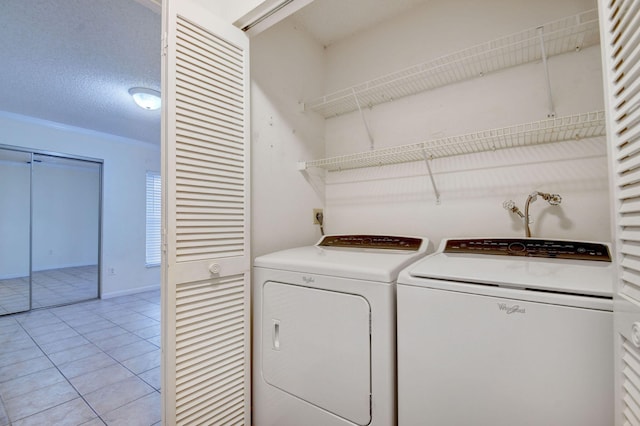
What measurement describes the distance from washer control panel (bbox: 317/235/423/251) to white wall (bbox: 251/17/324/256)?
31 cm

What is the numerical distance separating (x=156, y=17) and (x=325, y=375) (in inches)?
106

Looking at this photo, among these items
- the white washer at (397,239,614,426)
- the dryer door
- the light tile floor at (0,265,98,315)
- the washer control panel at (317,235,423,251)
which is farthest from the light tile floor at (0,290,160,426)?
the white washer at (397,239,614,426)

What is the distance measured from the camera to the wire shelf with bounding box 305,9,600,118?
4.23ft

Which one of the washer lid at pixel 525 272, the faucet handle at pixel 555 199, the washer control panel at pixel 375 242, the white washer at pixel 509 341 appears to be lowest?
the white washer at pixel 509 341

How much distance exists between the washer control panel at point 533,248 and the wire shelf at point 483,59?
957mm

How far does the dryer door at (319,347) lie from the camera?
1.11m

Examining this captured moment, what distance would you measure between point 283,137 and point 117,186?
4.24 m

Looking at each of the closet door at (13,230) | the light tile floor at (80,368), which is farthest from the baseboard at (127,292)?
the closet door at (13,230)

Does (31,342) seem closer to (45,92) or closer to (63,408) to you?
(63,408)

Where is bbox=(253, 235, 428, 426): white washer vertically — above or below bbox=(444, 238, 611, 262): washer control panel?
below

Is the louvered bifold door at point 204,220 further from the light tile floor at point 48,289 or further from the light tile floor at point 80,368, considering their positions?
the light tile floor at point 48,289

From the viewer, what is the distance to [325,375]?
1.20 meters

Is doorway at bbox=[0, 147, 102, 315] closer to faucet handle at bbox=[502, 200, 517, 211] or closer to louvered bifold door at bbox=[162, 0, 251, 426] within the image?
louvered bifold door at bbox=[162, 0, 251, 426]

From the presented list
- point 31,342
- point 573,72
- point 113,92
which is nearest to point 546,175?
point 573,72
